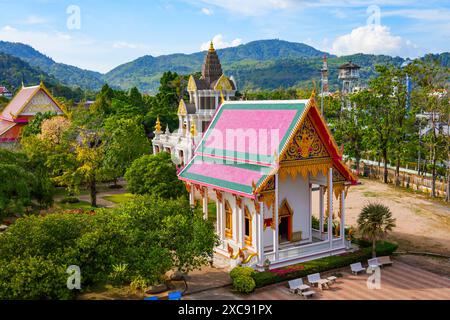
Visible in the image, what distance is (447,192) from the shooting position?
38.1 metres

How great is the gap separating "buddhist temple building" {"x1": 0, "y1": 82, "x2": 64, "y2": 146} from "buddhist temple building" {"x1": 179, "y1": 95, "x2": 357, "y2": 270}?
31861 millimetres

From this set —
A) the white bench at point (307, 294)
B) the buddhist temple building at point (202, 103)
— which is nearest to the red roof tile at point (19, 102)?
the buddhist temple building at point (202, 103)

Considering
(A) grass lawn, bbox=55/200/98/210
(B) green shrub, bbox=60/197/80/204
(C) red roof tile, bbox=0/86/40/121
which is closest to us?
(A) grass lawn, bbox=55/200/98/210

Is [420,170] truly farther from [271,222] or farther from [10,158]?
[10,158]

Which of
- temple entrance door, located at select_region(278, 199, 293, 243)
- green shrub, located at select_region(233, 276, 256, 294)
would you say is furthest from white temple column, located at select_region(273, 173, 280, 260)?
green shrub, located at select_region(233, 276, 256, 294)

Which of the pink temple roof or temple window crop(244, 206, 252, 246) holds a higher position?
the pink temple roof

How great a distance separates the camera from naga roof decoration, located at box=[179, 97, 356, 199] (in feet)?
68.4

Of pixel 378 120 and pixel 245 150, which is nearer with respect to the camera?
pixel 245 150

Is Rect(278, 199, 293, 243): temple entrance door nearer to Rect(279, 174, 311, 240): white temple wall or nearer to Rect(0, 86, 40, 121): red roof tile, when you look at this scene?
Rect(279, 174, 311, 240): white temple wall

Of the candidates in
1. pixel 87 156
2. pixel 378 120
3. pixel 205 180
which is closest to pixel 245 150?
pixel 205 180

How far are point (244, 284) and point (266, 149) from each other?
248 inches

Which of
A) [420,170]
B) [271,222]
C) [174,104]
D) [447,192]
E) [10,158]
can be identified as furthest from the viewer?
[174,104]

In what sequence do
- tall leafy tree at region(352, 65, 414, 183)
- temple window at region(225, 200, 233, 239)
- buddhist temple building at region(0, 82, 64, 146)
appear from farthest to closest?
buddhist temple building at region(0, 82, 64, 146) < tall leafy tree at region(352, 65, 414, 183) < temple window at region(225, 200, 233, 239)

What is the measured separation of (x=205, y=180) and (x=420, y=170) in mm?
34471
